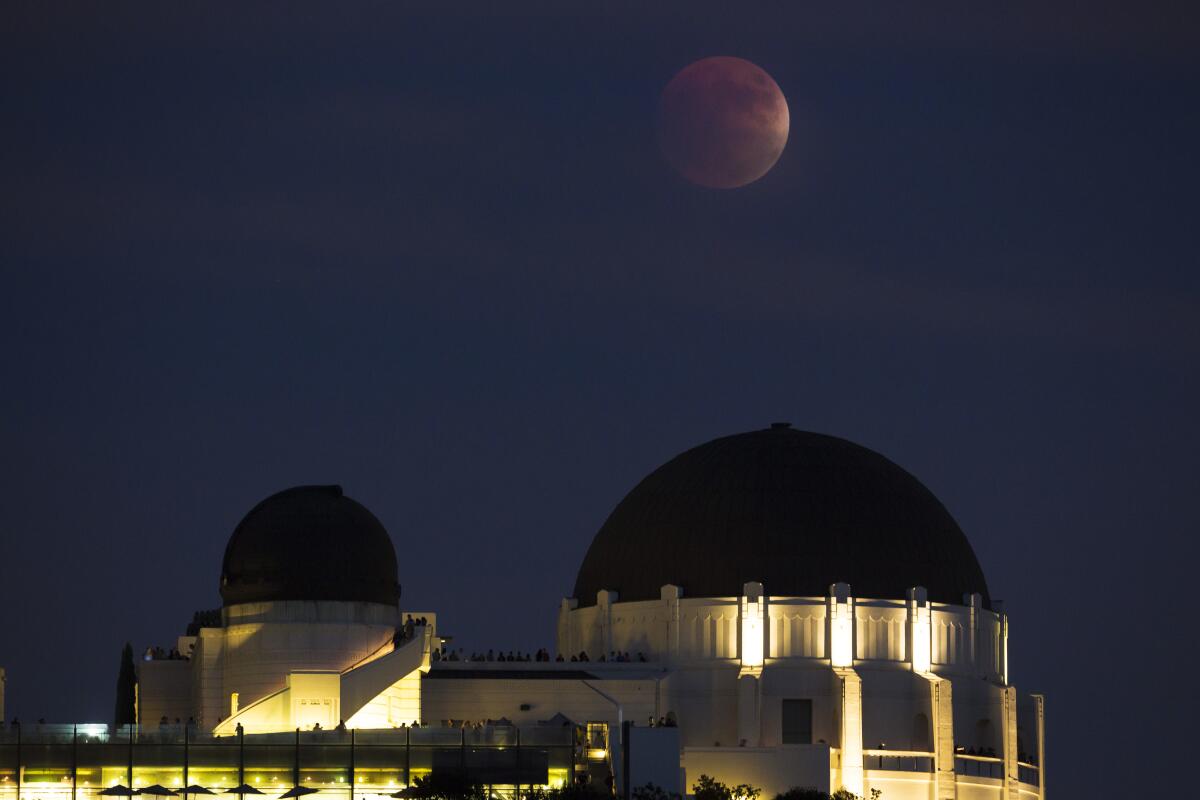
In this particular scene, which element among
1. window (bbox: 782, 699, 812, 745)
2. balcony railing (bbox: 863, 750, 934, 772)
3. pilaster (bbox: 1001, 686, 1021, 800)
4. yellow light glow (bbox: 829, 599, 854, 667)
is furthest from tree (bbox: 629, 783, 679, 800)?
pilaster (bbox: 1001, 686, 1021, 800)

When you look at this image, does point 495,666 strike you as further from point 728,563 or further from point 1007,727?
point 1007,727

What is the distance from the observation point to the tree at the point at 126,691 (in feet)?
531

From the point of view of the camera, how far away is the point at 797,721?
502ft

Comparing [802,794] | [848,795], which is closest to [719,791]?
[802,794]

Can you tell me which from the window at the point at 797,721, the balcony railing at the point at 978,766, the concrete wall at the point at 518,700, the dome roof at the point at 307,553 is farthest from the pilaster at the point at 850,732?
the dome roof at the point at 307,553

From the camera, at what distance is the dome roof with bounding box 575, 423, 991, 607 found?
155500 mm

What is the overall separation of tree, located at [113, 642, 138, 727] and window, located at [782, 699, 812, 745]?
32.8 meters

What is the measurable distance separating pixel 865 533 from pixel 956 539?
21.6ft

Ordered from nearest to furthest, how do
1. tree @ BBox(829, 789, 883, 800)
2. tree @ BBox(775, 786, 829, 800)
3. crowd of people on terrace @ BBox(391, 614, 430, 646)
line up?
tree @ BBox(775, 786, 829, 800) → tree @ BBox(829, 789, 883, 800) → crowd of people on terrace @ BBox(391, 614, 430, 646)

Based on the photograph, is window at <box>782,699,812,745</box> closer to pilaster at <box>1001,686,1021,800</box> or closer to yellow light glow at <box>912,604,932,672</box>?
yellow light glow at <box>912,604,932,672</box>

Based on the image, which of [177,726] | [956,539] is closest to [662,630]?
[956,539]

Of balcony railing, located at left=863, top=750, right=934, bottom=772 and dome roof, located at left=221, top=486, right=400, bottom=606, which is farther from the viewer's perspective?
balcony railing, located at left=863, top=750, right=934, bottom=772

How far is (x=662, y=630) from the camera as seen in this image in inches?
6127

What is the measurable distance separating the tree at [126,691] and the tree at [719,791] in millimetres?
34466
